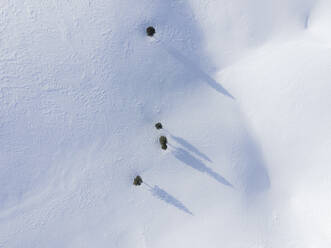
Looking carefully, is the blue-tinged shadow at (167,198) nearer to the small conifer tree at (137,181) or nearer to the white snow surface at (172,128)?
the white snow surface at (172,128)

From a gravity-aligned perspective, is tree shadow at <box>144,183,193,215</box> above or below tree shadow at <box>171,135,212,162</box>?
below

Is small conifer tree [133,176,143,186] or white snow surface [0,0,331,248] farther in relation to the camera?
small conifer tree [133,176,143,186]

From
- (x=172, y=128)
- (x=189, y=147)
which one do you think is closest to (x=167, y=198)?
(x=189, y=147)

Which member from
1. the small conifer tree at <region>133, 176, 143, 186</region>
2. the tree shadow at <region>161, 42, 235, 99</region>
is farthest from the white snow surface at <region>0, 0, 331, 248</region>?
the small conifer tree at <region>133, 176, 143, 186</region>

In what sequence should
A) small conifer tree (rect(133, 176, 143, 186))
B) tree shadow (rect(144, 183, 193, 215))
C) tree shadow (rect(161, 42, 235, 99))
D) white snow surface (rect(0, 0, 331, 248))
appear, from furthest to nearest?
tree shadow (rect(144, 183, 193, 215)) < tree shadow (rect(161, 42, 235, 99)) < small conifer tree (rect(133, 176, 143, 186)) < white snow surface (rect(0, 0, 331, 248))

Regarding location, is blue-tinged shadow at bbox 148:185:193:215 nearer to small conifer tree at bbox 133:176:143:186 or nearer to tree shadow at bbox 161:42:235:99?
small conifer tree at bbox 133:176:143:186

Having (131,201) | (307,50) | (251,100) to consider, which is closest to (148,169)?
(131,201)
